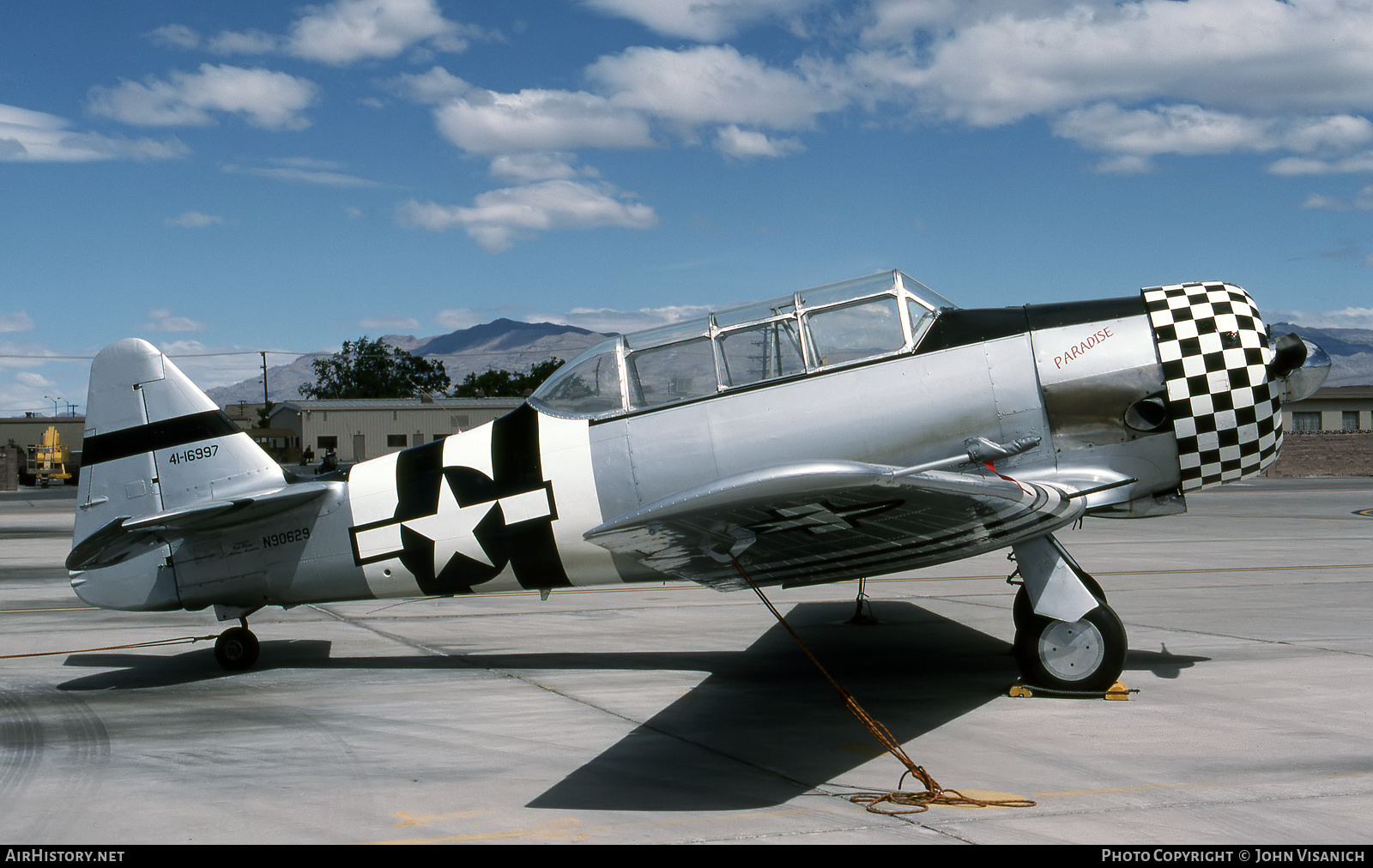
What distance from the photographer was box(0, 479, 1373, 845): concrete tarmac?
15.8 ft

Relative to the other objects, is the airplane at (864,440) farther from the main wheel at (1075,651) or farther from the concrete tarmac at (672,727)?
the concrete tarmac at (672,727)

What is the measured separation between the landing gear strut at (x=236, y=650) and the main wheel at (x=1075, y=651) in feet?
21.2

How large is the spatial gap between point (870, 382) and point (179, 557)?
5.87 meters

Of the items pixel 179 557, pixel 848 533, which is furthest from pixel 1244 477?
pixel 179 557

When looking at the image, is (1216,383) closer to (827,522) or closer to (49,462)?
(827,522)

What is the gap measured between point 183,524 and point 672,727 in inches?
174

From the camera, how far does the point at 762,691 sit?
25.4 ft

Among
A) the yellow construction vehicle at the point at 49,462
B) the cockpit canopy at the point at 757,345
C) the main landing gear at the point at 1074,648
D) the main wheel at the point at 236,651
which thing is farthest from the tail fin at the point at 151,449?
the yellow construction vehicle at the point at 49,462

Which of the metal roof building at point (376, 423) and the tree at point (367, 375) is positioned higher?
the tree at point (367, 375)

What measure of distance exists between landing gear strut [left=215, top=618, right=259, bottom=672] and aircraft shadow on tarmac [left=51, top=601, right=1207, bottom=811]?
165mm

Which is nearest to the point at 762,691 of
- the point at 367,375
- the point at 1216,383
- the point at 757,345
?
the point at 757,345

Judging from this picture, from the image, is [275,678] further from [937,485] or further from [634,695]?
[937,485]

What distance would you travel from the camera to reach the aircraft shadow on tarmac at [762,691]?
17.9 ft

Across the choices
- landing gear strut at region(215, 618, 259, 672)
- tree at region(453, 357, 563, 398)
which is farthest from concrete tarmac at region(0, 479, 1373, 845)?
tree at region(453, 357, 563, 398)
